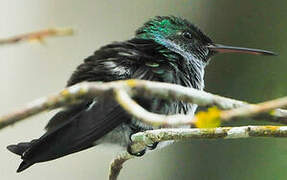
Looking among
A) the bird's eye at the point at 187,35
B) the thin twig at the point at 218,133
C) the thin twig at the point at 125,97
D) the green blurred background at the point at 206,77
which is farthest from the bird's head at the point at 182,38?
the thin twig at the point at 125,97

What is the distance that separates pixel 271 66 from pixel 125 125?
7.42 ft

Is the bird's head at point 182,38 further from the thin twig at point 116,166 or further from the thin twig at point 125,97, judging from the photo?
the thin twig at point 125,97

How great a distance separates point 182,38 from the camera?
16.4 ft

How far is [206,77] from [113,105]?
8.04 feet

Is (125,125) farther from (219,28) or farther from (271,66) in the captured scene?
(219,28)

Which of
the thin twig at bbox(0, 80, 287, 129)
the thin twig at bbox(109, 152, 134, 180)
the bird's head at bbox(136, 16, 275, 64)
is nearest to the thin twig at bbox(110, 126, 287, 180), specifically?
the thin twig at bbox(109, 152, 134, 180)

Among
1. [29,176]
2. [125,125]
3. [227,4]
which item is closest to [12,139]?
[29,176]

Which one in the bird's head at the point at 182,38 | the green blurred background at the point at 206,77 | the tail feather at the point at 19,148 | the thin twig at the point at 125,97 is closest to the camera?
the thin twig at the point at 125,97

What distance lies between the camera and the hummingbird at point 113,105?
3873 mm

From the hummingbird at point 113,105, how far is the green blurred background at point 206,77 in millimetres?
417

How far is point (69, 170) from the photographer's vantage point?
24.9 feet

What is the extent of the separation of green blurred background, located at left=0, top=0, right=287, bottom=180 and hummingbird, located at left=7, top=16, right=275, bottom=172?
1.37 ft

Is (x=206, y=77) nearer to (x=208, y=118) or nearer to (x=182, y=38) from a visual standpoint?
(x=182, y=38)

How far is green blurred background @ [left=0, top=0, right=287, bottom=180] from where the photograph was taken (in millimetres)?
6006
